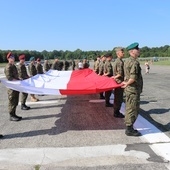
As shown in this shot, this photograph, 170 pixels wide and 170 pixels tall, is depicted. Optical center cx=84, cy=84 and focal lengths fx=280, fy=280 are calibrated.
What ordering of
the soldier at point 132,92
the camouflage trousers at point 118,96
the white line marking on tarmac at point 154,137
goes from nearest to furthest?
the white line marking on tarmac at point 154,137 → the soldier at point 132,92 → the camouflage trousers at point 118,96

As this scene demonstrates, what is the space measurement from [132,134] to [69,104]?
4982mm

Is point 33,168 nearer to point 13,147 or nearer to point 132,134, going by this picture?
point 13,147

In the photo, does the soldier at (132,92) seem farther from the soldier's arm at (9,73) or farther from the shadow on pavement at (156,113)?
the soldier's arm at (9,73)

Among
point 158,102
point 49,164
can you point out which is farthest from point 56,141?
point 158,102

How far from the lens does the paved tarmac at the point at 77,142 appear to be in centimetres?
457

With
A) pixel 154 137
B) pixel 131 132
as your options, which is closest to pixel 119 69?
pixel 131 132

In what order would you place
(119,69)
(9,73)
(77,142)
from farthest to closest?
(9,73), (119,69), (77,142)

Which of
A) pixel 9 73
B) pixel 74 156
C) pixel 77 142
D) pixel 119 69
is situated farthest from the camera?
pixel 9 73

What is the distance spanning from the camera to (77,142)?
5.73 m

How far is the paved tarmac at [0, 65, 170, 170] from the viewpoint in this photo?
4.57 meters

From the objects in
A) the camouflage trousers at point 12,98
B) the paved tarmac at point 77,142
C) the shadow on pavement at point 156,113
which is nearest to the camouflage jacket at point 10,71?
the camouflage trousers at point 12,98

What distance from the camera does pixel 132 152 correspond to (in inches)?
197

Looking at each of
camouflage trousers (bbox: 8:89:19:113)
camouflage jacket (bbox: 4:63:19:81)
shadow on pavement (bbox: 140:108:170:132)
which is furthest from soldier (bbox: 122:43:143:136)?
camouflage jacket (bbox: 4:63:19:81)

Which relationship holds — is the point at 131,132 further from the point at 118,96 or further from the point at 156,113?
the point at 156,113
